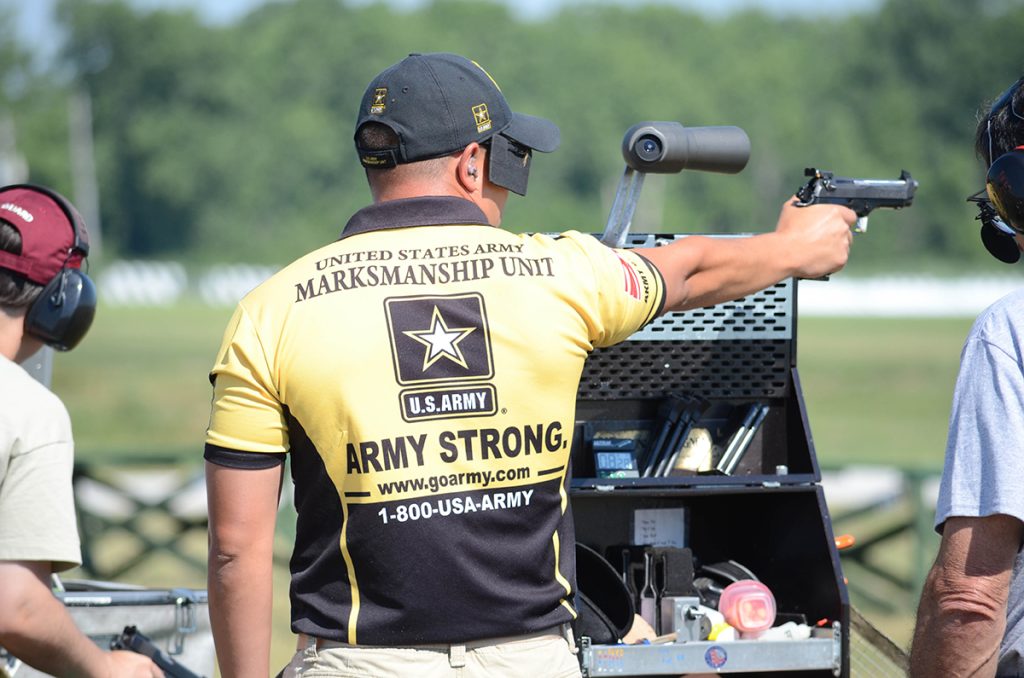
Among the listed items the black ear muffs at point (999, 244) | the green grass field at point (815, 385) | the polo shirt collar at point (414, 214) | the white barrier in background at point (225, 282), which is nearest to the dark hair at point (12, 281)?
the polo shirt collar at point (414, 214)

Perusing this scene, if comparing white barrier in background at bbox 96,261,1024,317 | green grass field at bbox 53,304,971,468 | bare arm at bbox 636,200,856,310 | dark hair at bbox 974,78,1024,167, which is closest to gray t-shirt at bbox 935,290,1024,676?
dark hair at bbox 974,78,1024,167

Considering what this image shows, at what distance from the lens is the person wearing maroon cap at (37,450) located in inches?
99.3

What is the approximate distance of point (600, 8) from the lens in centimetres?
9438

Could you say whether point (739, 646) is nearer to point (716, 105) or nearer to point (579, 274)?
point (579, 274)

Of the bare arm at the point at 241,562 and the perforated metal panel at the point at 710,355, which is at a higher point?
the perforated metal panel at the point at 710,355

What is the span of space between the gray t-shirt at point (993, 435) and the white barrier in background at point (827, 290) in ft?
141

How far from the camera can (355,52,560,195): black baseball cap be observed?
259 cm

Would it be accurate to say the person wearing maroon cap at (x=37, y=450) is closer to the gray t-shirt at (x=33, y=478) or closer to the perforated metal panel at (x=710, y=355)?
the gray t-shirt at (x=33, y=478)

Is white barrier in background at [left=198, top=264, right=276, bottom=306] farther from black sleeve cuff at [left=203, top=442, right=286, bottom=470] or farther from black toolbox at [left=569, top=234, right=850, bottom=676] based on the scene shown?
black sleeve cuff at [left=203, top=442, right=286, bottom=470]

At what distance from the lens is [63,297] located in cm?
278

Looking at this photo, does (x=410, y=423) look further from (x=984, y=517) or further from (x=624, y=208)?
(x=984, y=517)

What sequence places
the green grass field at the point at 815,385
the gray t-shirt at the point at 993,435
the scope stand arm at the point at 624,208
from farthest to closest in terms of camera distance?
the green grass field at the point at 815,385
the scope stand arm at the point at 624,208
the gray t-shirt at the point at 993,435

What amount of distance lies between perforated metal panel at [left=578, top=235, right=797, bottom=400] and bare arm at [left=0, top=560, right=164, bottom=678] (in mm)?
1269

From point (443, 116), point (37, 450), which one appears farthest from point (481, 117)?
point (37, 450)
